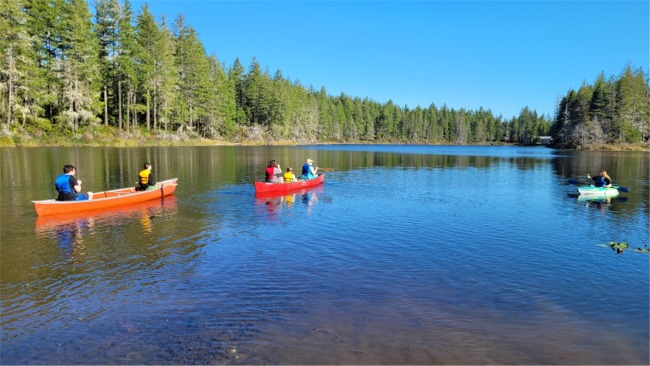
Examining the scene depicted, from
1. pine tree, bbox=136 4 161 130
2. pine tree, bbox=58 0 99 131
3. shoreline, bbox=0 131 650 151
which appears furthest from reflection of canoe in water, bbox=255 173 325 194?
pine tree, bbox=136 4 161 130

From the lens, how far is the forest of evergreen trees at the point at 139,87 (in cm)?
5553

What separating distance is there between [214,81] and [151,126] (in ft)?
73.5

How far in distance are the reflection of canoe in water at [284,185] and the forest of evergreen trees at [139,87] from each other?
46.5 meters

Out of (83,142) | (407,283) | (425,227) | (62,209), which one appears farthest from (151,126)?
(407,283)

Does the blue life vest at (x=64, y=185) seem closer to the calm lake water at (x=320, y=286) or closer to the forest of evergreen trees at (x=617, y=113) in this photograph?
the calm lake water at (x=320, y=286)

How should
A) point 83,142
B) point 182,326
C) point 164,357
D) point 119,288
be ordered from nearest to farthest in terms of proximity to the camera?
point 164,357 → point 182,326 → point 119,288 → point 83,142

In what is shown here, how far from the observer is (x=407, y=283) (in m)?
10.0

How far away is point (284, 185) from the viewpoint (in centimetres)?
2573

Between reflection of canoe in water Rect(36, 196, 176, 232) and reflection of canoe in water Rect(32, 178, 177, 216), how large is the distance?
0.67 feet

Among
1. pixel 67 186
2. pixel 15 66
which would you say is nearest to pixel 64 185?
pixel 67 186

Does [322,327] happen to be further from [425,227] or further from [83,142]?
[83,142]

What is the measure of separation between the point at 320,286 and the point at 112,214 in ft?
41.3

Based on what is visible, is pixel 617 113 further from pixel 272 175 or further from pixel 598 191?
pixel 272 175

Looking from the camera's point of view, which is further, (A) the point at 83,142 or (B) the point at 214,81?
(B) the point at 214,81
